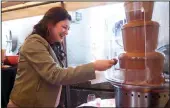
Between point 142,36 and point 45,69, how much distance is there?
1.15 ft

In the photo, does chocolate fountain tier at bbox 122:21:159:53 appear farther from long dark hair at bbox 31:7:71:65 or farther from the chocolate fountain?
long dark hair at bbox 31:7:71:65

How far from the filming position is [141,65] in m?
0.68

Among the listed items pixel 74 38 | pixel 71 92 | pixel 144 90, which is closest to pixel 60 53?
pixel 144 90

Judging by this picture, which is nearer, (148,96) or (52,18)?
(148,96)

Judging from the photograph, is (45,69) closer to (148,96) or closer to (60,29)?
(60,29)

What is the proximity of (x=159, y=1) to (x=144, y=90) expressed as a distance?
31cm

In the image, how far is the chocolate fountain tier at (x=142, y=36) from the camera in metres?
0.68

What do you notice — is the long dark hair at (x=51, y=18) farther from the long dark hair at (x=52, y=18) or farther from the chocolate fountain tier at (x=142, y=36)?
the chocolate fountain tier at (x=142, y=36)

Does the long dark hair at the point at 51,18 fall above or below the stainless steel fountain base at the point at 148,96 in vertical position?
above

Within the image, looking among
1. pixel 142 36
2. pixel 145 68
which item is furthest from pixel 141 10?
pixel 145 68

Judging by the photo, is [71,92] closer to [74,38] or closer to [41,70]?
[74,38]

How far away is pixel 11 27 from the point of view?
6.61ft

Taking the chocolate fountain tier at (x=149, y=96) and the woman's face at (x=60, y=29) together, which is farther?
the woman's face at (x=60, y=29)

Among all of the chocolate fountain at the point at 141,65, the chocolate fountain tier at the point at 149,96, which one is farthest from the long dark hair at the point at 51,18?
the chocolate fountain tier at the point at 149,96
